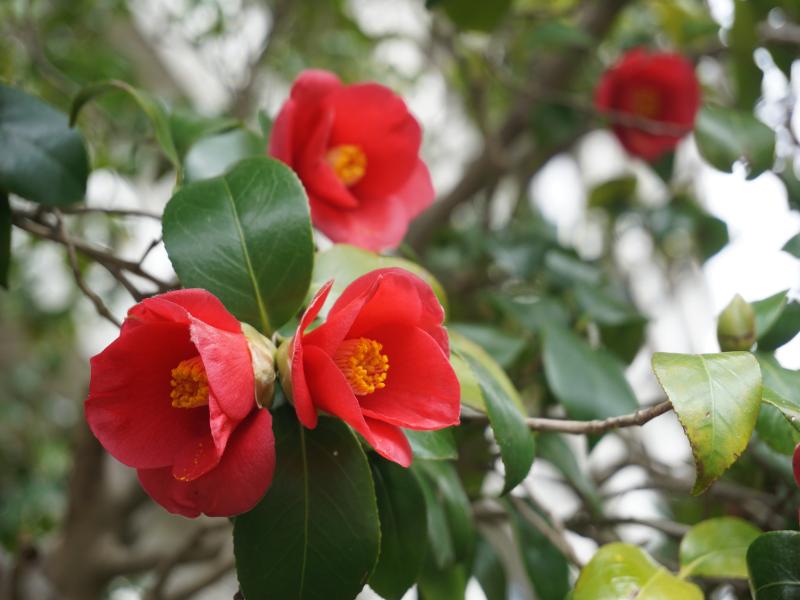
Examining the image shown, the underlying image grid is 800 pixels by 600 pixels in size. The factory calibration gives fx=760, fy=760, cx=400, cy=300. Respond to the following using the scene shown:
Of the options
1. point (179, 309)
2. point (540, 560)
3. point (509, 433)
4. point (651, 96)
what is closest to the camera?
point (179, 309)

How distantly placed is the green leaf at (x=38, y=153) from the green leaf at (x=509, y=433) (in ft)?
1.18

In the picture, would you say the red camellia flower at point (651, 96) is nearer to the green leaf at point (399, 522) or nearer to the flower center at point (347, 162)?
the flower center at point (347, 162)

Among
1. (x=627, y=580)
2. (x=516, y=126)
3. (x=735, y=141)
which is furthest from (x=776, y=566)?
(x=516, y=126)

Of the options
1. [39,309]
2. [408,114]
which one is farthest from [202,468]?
[39,309]

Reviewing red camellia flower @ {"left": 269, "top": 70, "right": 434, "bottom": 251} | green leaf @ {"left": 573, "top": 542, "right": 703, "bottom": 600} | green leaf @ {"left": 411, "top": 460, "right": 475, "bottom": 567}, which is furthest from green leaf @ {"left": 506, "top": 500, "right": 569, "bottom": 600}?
red camellia flower @ {"left": 269, "top": 70, "right": 434, "bottom": 251}

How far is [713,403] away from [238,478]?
26 cm

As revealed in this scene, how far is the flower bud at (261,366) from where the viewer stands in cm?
43

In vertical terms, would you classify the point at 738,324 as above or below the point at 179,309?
below

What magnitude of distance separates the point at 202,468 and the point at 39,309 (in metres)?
2.00

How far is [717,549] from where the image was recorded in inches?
23.2

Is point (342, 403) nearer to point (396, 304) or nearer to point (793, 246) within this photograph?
point (396, 304)

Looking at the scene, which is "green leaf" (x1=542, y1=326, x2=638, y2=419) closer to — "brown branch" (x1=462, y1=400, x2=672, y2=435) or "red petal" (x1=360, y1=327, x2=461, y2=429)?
"brown branch" (x1=462, y1=400, x2=672, y2=435)

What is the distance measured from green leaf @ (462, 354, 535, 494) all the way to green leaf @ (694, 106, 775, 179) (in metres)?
0.47

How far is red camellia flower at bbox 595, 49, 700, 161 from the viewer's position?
107cm
